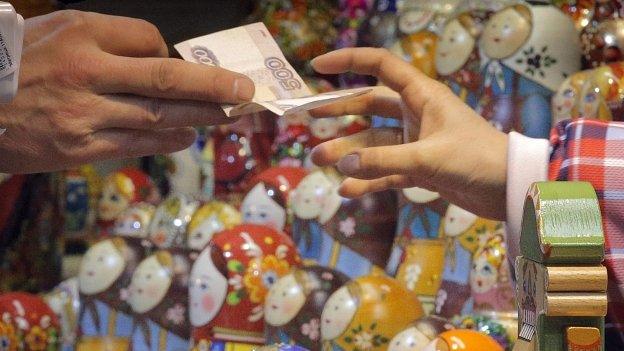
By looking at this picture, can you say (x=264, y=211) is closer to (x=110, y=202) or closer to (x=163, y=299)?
(x=163, y=299)

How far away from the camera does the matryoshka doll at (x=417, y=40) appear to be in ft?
5.87

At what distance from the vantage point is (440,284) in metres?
1.56

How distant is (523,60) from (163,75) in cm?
88

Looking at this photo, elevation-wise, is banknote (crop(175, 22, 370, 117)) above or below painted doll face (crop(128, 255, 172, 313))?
above

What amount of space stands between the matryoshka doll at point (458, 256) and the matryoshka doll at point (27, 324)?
661 mm

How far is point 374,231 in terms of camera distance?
1680 millimetres

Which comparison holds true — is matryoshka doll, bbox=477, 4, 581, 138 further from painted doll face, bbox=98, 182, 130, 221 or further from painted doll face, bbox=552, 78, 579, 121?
painted doll face, bbox=98, 182, 130, 221

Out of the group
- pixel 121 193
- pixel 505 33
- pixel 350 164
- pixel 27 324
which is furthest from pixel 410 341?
pixel 121 193

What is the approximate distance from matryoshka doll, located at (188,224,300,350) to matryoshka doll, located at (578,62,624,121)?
49 centimetres

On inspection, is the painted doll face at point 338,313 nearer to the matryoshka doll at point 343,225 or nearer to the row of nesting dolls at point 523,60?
the matryoshka doll at point 343,225

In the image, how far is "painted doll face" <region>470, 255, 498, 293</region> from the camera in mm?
1456

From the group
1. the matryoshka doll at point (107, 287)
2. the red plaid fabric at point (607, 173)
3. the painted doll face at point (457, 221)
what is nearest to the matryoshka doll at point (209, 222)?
the matryoshka doll at point (107, 287)

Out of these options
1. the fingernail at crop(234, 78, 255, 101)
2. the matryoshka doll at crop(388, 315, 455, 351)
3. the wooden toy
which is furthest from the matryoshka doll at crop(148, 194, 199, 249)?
the wooden toy

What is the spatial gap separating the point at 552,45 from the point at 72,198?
3.69 feet
